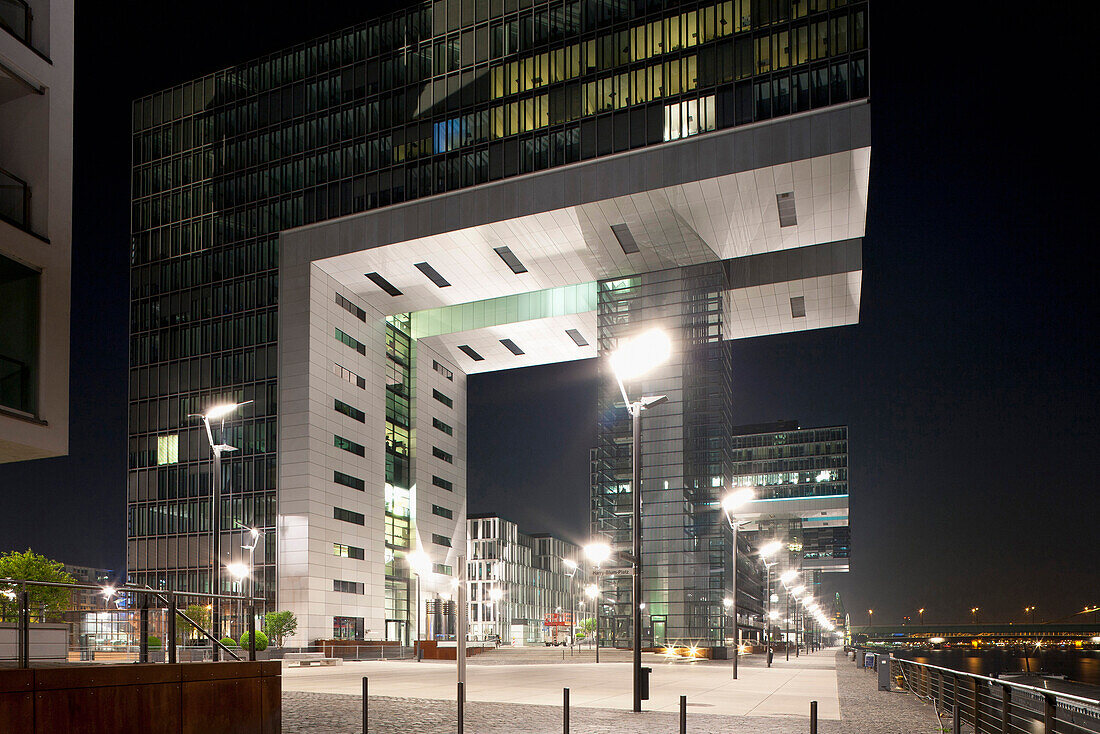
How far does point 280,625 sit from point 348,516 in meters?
12.3

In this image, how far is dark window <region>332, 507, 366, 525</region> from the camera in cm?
7588

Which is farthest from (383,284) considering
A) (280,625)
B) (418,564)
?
(280,625)

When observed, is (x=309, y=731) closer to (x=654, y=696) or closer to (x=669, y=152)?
(x=654, y=696)

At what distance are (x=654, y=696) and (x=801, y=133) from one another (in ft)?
132

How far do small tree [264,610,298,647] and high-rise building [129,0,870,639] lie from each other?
53.9 inches

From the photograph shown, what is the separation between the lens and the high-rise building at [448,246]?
61406mm

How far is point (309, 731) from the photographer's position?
1684 cm

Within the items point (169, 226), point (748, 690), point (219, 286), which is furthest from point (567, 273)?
point (748, 690)

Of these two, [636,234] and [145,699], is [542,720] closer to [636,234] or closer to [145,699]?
[145,699]

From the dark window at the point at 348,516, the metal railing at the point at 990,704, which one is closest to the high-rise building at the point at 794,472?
the dark window at the point at 348,516

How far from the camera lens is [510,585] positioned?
15462 centimetres

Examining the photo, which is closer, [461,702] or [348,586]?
[461,702]

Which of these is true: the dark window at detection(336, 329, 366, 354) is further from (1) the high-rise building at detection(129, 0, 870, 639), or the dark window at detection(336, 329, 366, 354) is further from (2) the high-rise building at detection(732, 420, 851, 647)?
(2) the high-rise building at detection(732, 420, 851, 647)

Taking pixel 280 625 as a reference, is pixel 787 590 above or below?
below
